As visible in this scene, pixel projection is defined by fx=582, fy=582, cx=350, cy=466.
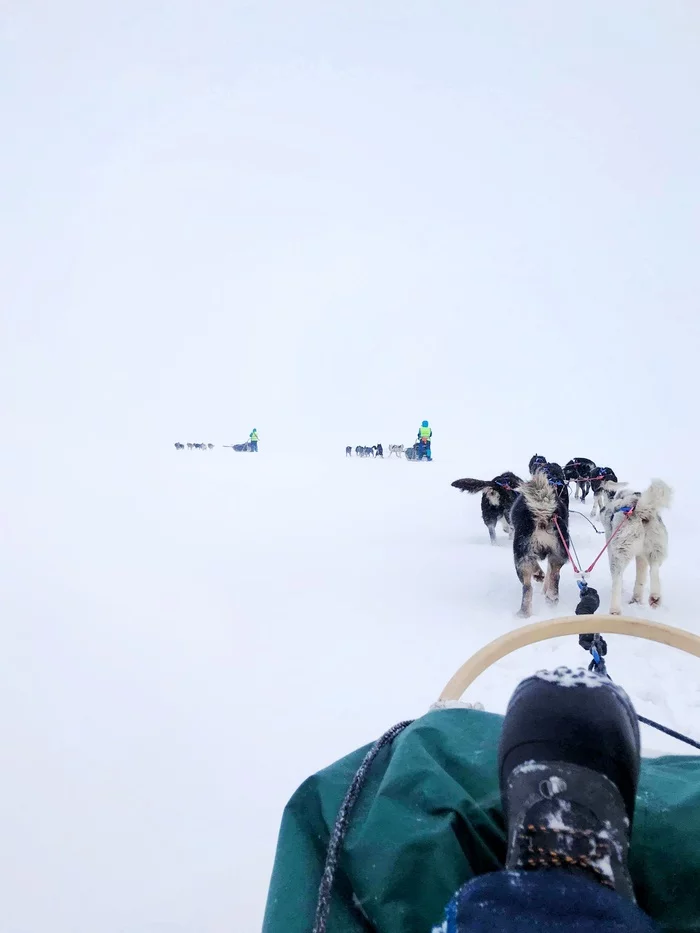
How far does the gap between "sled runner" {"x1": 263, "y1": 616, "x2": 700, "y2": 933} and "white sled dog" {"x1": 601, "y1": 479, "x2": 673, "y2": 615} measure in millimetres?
3250

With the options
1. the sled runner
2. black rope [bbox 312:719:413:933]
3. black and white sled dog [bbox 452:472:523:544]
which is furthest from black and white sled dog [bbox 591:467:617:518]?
black rope [bbox 312:719:413:933]

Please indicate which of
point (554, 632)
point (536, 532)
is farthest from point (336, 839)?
point (536, 532)

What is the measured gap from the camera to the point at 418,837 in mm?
1107

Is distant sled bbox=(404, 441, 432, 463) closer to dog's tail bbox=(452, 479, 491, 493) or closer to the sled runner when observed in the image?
dog's tail bbox=(452, 479, 491, 493)

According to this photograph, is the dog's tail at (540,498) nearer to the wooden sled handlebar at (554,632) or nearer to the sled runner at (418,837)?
the wooden sled handlebar at (554,632)

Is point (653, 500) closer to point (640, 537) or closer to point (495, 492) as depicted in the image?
point (640, 537)

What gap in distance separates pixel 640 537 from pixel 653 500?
13.0 inches

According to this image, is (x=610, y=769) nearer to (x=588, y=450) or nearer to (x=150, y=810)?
(x=150, y=810)

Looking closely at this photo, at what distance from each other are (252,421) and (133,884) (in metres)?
48.4

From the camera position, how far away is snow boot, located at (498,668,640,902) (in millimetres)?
1018

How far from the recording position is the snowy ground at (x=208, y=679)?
2041 millimetres

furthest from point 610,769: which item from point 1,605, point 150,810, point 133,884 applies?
point 1,605

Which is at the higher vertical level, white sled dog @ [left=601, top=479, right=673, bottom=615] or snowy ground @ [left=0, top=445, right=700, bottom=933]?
white sled dog @ [left=601, top=479, right=673, bottom=615]

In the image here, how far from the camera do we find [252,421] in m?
49.5
